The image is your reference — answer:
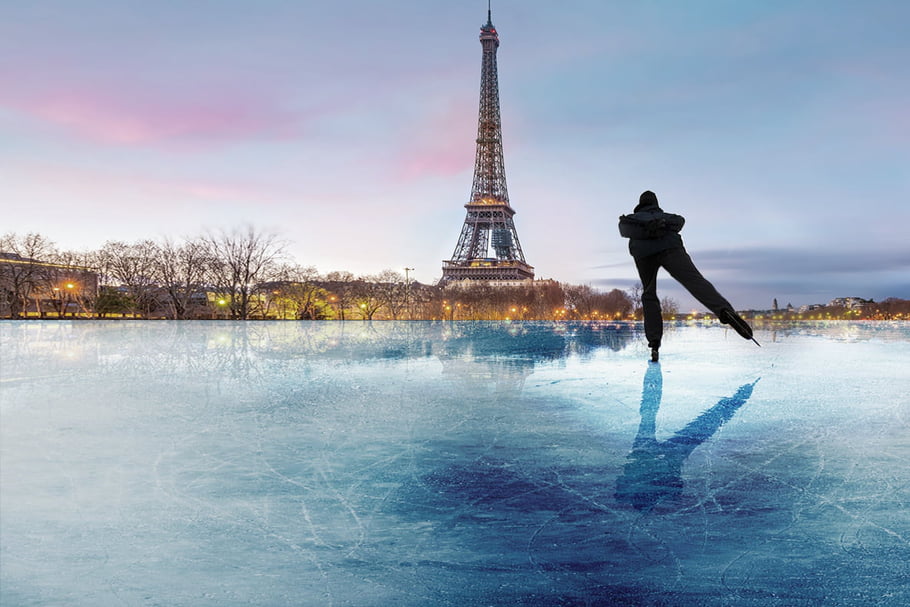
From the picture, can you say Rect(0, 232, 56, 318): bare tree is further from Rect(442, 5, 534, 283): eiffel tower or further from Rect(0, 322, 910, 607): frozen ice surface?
Rect(0, 322, 910, 607): frozen ice surface

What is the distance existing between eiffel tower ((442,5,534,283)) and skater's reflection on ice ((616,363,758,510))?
91391 millimetres

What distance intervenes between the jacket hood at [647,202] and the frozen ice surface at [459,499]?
10.9ft

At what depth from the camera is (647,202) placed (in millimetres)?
10164

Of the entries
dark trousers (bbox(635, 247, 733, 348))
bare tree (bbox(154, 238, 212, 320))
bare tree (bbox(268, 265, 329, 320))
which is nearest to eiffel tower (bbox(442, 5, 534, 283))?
bare tree (bbox(268, 265, 329, 320))

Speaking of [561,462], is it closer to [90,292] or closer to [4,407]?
[4,407]

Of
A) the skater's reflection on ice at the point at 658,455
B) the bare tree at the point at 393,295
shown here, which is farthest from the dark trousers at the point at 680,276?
the bare tree at the point at 393,295

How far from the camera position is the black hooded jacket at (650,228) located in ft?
31.7

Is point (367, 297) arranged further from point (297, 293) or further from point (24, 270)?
point (24, 270)

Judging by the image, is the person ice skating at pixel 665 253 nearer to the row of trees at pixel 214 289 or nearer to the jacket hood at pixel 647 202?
the jacket hood at pixel 647 202

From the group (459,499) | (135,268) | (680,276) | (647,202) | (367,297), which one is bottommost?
(459,499)

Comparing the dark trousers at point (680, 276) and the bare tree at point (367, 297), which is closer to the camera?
the dark trousers at point (680, 276)

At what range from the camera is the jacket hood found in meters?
10.1

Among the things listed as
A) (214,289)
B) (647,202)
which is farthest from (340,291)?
(647,202)

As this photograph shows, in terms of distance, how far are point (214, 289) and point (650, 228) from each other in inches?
2513
